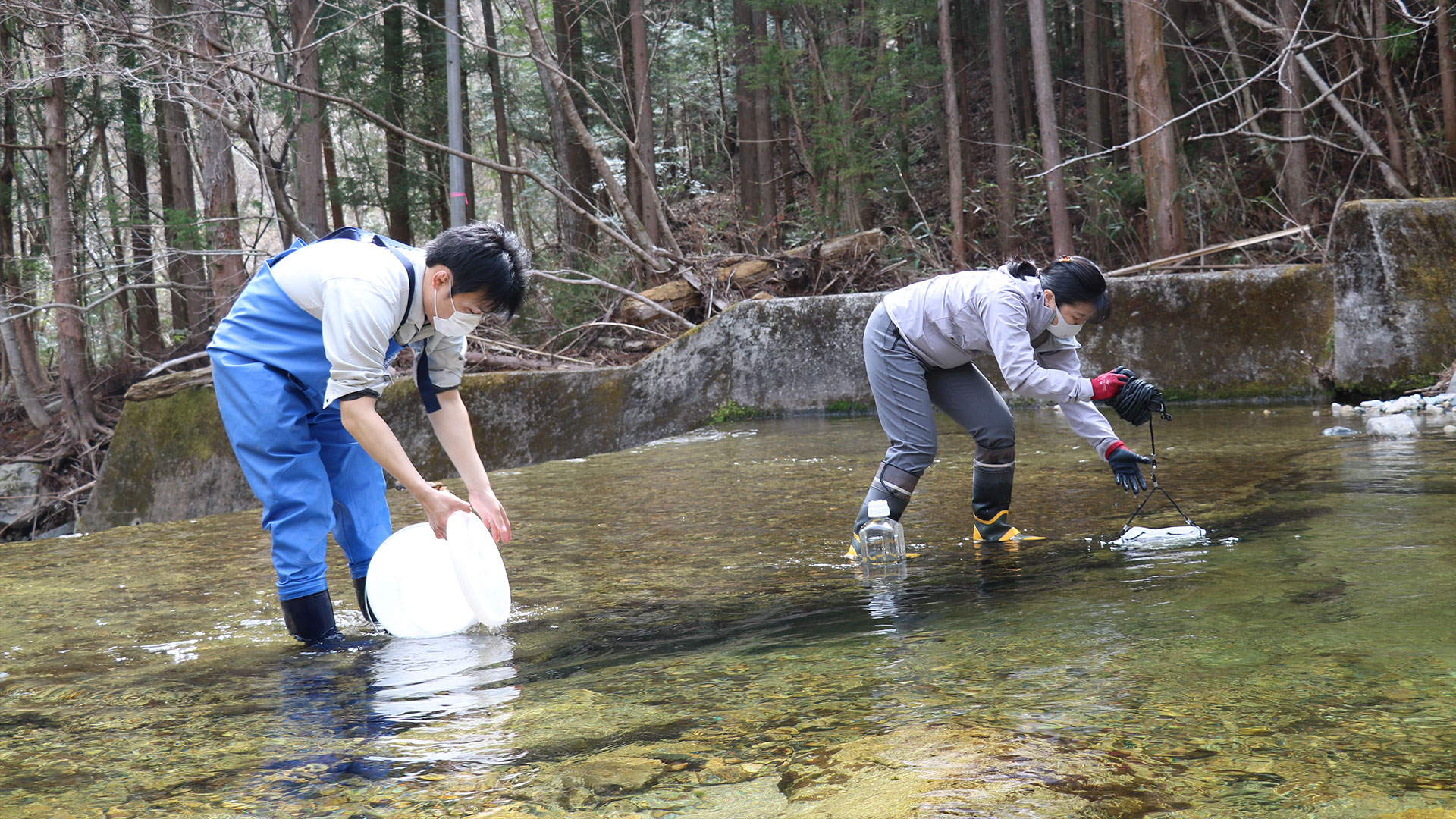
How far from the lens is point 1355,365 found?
9.19m

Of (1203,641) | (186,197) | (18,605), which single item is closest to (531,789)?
(1203,641)

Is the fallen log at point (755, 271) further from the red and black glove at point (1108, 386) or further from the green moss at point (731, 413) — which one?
the red and black glove at point (1108, 386)

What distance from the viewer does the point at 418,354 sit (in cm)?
384

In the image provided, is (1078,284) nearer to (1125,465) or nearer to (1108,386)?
(1108,386)

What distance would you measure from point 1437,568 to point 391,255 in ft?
11.3

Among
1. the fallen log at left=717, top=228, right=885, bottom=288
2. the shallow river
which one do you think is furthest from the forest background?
the shallow river

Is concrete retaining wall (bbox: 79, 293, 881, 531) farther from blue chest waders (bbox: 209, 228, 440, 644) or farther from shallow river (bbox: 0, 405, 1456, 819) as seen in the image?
blue chest waders (bbox: 209, 228, 440, 644)

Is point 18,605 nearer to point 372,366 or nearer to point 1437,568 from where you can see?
point 372,366

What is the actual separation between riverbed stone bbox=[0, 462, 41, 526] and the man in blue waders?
1367 cm

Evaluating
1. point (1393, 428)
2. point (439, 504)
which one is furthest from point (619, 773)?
point (1393, 428)

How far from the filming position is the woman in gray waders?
443cm

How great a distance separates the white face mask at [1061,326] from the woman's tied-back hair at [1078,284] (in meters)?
0.05

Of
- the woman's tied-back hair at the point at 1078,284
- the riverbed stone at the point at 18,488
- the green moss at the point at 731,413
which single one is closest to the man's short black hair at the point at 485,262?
the woman's tied-back hair at the point at 1078,284

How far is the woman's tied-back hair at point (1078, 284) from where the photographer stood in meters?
4.39
